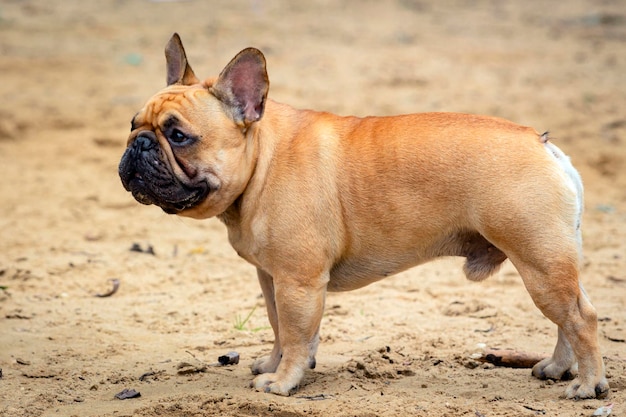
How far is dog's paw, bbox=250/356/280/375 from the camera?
211 inches

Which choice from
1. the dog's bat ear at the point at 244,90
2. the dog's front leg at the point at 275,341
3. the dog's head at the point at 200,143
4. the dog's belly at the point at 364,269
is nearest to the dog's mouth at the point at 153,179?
the dog's head at the point at 200,143

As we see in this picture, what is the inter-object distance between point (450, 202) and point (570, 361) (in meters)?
1.23

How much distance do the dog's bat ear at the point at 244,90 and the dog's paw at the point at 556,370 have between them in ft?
7.24

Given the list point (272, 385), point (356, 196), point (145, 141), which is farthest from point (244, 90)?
point (272, 385)

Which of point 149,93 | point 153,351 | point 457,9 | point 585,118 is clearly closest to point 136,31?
point 149,93

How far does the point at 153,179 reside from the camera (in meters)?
4.74

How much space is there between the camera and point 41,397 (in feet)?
16.0

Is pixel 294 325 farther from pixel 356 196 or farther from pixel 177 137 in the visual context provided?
pixel 177 137

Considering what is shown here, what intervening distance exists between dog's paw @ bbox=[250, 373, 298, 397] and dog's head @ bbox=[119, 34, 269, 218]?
993 millimetres

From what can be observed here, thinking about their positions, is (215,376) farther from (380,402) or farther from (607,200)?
(607,200)

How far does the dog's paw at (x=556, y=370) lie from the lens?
5.09 meters

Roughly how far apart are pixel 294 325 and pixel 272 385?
0.37 metres

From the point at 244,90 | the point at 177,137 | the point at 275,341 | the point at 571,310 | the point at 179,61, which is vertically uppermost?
the point at 179,61

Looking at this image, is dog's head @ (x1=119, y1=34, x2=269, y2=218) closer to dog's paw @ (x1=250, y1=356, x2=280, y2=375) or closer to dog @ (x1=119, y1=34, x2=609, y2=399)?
dog @ (x1=119, y1=34, x2=609, y2=399)
